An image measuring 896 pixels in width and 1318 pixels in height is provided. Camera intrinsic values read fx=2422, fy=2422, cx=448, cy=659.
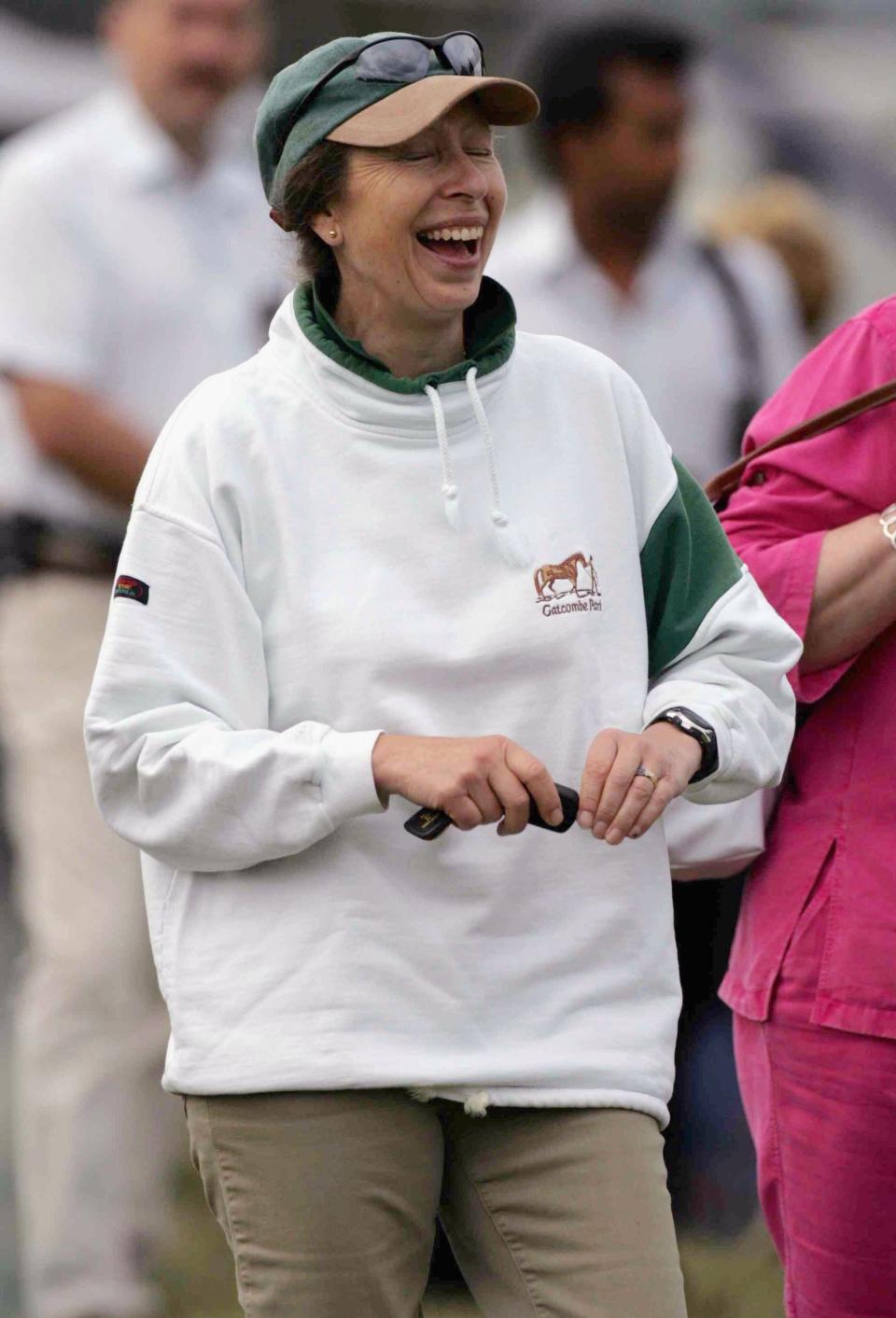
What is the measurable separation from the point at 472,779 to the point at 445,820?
6 centimetres

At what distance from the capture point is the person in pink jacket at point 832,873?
288cm

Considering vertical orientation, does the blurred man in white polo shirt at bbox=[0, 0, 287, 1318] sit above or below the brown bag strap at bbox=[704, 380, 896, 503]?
below

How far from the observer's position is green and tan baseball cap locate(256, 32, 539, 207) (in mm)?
2562

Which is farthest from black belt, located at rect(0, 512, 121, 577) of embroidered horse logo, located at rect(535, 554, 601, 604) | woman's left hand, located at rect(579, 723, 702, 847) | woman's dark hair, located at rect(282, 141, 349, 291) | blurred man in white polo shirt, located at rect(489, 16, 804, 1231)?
woman's left hand, located at rect(579, 723, 702, 847)

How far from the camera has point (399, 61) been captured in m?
2.60

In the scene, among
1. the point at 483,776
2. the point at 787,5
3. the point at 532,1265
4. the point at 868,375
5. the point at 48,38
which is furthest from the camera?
the point at 787,5

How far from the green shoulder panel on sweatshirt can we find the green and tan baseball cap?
481 mm

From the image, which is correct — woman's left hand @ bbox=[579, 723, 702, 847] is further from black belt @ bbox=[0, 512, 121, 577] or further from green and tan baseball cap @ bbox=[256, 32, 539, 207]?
black belt @ bbox=[0, 512, 121, 577]

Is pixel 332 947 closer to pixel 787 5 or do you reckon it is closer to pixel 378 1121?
pixel 378 1121

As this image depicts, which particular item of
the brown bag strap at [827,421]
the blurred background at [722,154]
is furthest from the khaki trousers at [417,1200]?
the blurred background at [722,154]

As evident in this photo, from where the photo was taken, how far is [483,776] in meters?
2.38

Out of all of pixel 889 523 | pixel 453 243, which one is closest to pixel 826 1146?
pixel 889 523

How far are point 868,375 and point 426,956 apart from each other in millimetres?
963

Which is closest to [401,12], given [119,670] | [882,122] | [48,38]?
[48,38]
